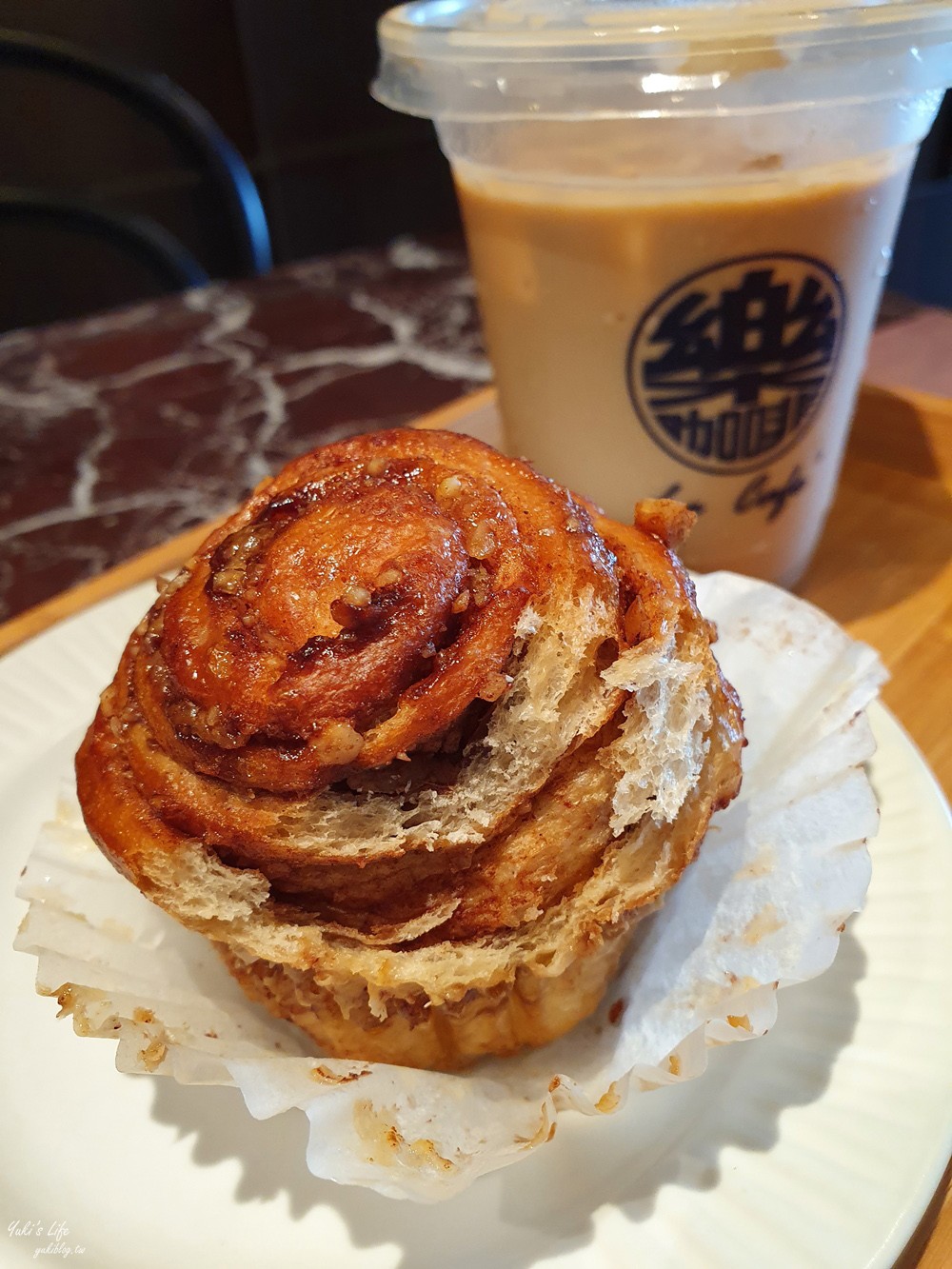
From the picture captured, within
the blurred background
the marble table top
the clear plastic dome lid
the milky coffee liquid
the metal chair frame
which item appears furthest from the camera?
the blurred background

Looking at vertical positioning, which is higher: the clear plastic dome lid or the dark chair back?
the clear plastic dome lid

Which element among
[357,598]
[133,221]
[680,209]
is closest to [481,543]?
[357,598]

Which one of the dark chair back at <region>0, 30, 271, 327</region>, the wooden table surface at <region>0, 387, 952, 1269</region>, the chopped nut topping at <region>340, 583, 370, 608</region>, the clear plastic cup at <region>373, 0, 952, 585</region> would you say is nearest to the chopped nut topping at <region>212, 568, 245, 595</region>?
the chopped nut topping at <region>340, 583, 370, 608</region>

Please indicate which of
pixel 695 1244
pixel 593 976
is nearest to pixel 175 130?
pixel 593 976

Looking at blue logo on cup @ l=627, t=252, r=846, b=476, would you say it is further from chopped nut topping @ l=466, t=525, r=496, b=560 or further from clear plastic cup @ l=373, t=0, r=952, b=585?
chopped nut topping @ l=466, t=525, r=496, b=560

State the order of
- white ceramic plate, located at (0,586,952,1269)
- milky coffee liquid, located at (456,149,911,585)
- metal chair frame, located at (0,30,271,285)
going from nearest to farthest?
white ceramic plate, located at (0,586,952,1269), milky coffee liquid, located at (456,149,911,585), metal chair frame, located at (0,30,271,285)

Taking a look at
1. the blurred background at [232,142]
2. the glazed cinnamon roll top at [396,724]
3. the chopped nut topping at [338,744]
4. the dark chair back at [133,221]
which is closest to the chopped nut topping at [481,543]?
the glazed cinnamon roll top at [396,724]
